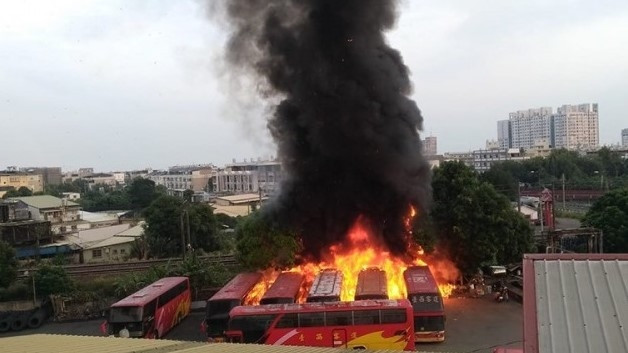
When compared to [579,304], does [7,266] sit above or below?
below

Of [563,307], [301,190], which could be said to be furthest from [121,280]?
[563,307]

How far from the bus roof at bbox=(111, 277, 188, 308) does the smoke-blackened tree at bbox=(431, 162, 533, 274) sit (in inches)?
511

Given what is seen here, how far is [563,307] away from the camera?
7562mm

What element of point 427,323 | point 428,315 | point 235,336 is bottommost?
point 427,323

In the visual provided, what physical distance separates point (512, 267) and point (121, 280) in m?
19.0

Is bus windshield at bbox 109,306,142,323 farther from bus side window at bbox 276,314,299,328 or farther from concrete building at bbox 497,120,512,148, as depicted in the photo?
concrete building at bbox 497,120,512,148

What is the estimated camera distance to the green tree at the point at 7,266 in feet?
91.5

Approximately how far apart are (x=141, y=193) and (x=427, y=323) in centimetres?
6512

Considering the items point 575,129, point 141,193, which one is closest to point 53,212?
point 141,193

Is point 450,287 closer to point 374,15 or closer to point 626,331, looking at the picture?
point 374,15

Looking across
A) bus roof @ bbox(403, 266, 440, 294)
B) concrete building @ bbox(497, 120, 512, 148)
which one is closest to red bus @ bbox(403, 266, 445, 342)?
bus roof @ bbox(403, 266, 440, 294)

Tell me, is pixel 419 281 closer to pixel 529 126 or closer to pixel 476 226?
pixel 476 226

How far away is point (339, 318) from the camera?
17.6 metres

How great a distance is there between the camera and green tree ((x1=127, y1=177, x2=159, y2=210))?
252 ft
